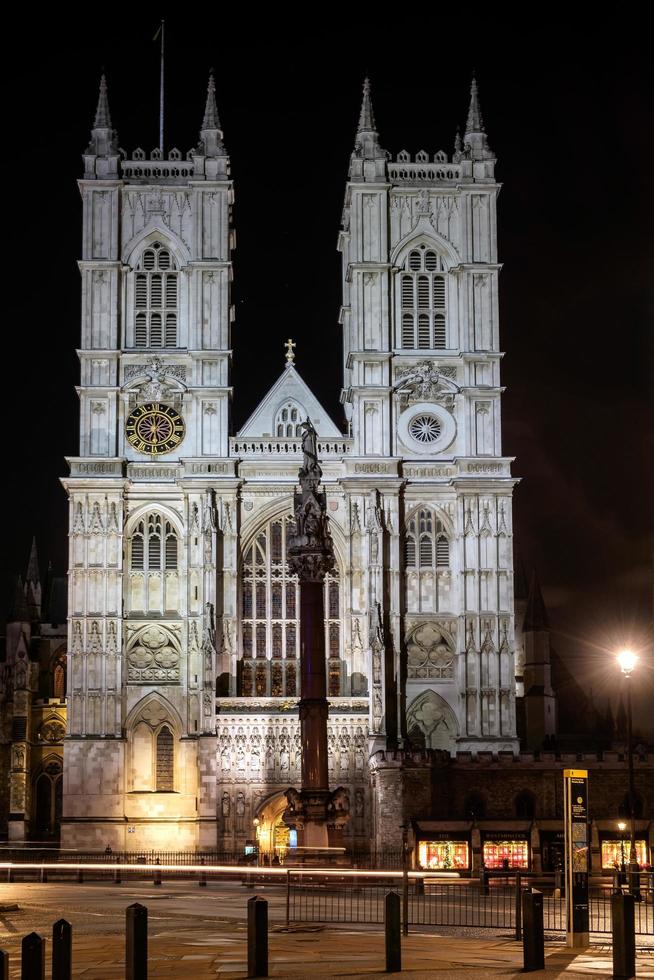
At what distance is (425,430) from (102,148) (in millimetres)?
17968

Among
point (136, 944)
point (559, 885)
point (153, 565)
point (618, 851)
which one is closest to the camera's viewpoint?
point (136, 944)

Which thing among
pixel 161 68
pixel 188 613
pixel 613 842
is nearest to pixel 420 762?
pixel 613 842

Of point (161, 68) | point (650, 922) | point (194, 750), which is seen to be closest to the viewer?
point (650, 922)

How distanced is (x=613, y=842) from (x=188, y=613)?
67.3ft

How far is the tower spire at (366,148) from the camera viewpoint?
2591 inches

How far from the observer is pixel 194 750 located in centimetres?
6022

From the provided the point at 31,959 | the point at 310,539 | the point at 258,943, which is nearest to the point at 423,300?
the point at 310,539

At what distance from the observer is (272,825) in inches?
2377

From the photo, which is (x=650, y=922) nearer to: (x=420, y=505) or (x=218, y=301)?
(x=420, y=505)

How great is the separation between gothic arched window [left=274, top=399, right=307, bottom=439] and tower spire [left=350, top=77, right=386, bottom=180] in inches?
394

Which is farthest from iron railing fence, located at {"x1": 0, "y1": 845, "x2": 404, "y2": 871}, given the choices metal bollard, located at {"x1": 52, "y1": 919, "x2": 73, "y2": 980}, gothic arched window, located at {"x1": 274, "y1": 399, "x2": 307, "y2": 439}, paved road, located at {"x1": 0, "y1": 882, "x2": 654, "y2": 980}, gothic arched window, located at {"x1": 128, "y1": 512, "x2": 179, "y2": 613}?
metal bollard, located at {"x1": 52, "y1": 919, "x2": 73, "y2": 980}

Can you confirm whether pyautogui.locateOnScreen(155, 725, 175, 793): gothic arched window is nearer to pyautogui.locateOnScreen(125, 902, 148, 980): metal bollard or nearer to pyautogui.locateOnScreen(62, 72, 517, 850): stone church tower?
pyautogui.locateOnScreen(62, 72, 517, 850): stone church tower

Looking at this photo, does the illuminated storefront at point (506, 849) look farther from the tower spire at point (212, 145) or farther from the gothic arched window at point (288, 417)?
the tower spire at point (212, 145)

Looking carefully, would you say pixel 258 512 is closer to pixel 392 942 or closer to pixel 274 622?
pixel 274 622
